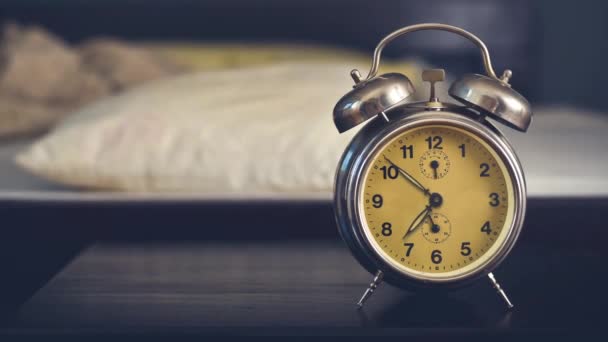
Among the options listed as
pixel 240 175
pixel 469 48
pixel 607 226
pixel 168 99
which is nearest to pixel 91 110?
pixel 168 99

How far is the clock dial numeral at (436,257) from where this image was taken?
756 mm

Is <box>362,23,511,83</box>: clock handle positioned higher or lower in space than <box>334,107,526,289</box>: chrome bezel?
higher

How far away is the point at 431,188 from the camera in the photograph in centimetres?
77

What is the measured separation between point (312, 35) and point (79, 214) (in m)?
1.77

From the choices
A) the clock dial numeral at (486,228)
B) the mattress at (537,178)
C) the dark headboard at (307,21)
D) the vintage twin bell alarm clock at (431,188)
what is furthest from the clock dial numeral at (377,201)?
the dark headboard at (307,21)

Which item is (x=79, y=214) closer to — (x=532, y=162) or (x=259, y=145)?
(x=259, y=145)

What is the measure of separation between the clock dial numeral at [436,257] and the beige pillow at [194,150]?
383 mm

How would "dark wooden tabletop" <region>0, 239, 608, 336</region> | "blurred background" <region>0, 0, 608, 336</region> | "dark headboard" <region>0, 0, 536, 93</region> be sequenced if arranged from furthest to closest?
"dark headboard" <region>0, 0, 536, 93</region> < "blurred background" <region>0, 0, 608, 336</region> < "dark wooden tabletop" <region>0, 239, 608, 336</region>

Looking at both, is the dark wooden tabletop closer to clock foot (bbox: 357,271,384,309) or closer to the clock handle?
clock foot (bbox: 357,271,384,309)

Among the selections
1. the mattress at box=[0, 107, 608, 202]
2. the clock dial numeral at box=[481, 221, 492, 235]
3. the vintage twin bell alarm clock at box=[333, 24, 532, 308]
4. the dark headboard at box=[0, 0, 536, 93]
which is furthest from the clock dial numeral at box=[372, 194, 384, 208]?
the dark headboard at box=[0, 0, 536, 93]

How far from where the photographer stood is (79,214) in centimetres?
112

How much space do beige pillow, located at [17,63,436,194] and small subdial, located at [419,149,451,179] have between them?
369mm

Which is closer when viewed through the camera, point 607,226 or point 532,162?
point 607,226

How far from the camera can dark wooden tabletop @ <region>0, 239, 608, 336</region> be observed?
679mm
